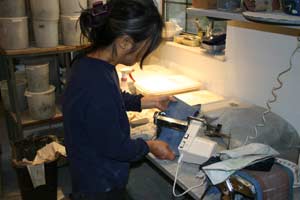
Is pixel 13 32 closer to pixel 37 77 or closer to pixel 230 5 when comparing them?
pixel 37 77

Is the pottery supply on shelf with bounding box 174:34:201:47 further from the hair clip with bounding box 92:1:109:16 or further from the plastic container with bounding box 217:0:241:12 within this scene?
the hair clip with bounding box 92:1:109:16

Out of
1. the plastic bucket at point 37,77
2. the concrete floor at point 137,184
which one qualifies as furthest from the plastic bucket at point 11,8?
the concrete floor at point 137,184

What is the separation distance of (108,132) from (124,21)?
1.23 ft

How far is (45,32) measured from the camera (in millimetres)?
2135

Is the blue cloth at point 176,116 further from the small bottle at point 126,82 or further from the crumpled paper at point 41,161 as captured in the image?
the crumpled paper at point 41,161

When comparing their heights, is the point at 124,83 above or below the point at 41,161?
above

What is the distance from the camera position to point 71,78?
1125 mm

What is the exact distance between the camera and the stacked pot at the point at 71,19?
7.09 ft

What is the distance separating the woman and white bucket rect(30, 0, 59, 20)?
103 centimetres

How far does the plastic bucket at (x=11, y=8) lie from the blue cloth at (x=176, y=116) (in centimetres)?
120

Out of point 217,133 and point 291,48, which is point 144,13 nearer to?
point 217,133

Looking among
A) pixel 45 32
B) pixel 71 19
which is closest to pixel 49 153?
pixel 45 32

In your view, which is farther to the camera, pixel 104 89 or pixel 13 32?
pixel 13 32

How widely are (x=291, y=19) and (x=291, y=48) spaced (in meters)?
0.51
